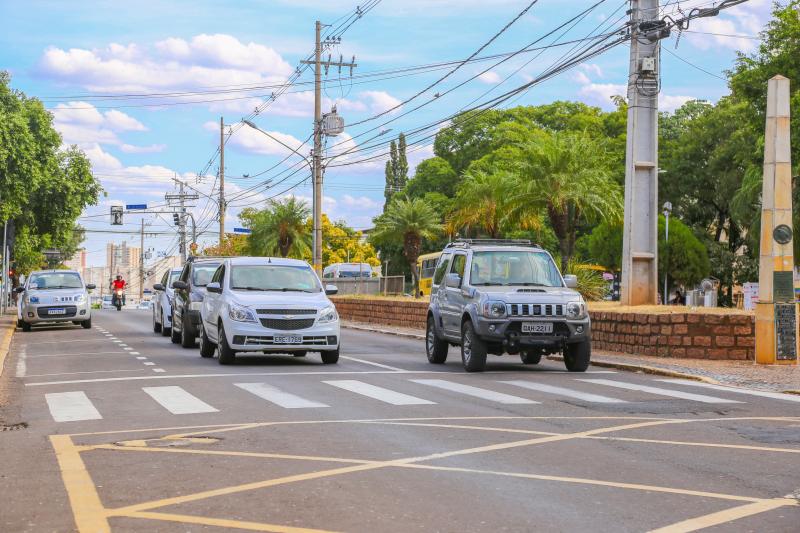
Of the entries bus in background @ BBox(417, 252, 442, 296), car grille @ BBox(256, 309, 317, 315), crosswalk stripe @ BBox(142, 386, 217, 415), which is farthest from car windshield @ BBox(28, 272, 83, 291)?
bus in background @ BBox(417, 252, 442, 296)

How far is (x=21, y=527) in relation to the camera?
20.9 ft

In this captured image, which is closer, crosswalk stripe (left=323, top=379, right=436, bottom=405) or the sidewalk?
crosswalk stripe (left=323, top=379, right=436, bottom=405)

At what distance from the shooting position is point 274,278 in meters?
20.4

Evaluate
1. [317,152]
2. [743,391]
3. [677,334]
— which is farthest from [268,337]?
[317,152]

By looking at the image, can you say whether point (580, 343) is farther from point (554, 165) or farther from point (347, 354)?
point (554, 165)

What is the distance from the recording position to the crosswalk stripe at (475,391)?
44.0 feet

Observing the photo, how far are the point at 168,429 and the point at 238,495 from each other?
3.59 m

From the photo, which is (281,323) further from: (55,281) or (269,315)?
(55,281)

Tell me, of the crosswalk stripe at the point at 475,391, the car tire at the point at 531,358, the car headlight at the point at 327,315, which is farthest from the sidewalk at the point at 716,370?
the car headlight at the point at 327,315

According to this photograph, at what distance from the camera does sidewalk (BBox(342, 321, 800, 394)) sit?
16234mm

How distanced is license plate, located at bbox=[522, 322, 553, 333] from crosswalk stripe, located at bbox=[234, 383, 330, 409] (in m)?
4.20

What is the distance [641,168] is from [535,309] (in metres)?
7.87

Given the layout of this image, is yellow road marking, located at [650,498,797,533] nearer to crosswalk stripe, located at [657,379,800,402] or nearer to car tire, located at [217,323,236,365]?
crosswalk stripe, located at [657,379,800,402]

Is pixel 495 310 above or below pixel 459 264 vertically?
below
